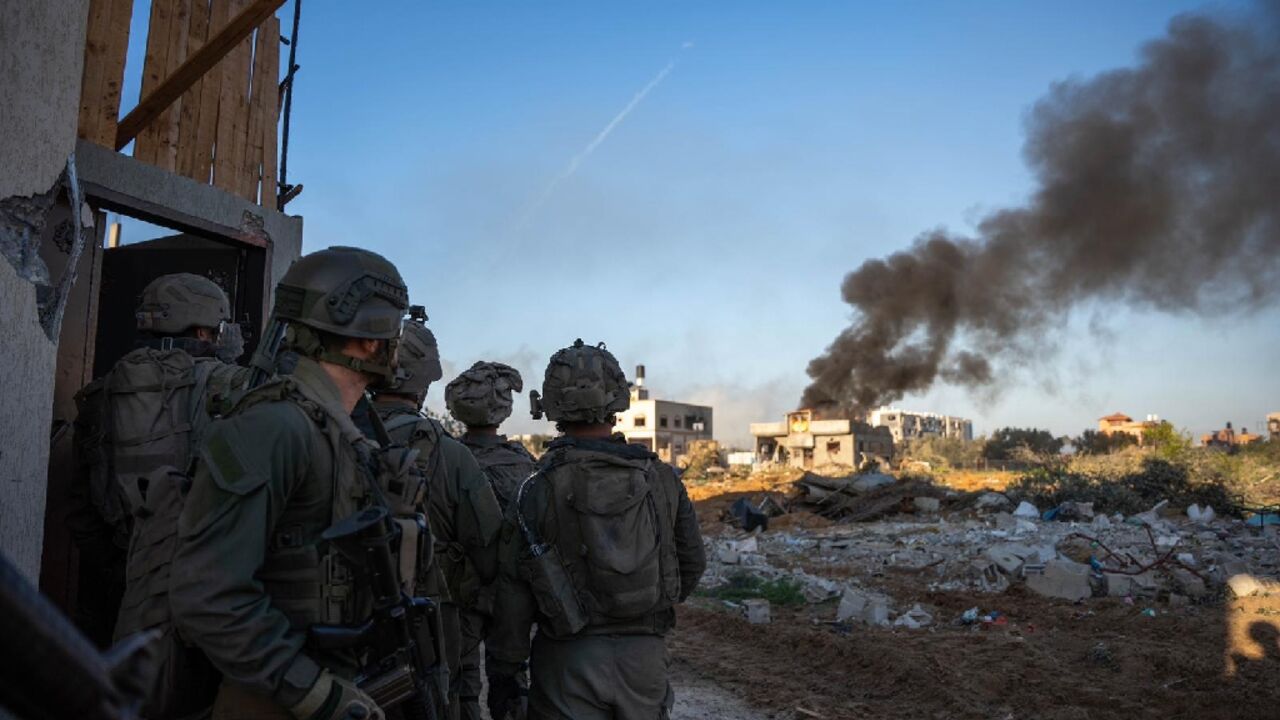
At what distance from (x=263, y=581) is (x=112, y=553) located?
218 centimetres

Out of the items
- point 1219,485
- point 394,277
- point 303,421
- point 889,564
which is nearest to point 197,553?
point 303,421

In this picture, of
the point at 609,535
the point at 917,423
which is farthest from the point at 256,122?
the point at 917,423

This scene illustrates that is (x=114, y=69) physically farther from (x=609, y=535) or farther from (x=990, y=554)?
(x=990, y=554)

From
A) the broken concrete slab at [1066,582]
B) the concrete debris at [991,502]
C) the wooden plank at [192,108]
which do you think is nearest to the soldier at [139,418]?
the wooden plank at [192,108]

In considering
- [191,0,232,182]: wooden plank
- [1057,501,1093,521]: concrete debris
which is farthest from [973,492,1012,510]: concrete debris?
[191,0,232,182]: wooden plank

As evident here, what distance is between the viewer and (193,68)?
4.34 metres

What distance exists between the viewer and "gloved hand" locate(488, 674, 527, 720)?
312cm

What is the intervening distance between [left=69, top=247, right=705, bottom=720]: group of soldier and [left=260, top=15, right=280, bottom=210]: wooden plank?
1806 mm

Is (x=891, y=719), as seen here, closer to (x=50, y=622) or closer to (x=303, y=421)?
(x=303, y=421)

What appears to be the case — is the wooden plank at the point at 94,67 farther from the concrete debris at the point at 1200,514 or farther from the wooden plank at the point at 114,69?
the concrete debris at the point at 1200,514

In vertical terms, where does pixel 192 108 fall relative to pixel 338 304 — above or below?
above

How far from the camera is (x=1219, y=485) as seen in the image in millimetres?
16734

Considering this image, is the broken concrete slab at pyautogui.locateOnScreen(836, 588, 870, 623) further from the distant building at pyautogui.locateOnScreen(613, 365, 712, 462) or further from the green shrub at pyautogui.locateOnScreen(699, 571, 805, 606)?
the distant building at pyautogui.locateOnScreen(613, 365, 712, 462)

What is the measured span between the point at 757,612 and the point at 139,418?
21.0ft
